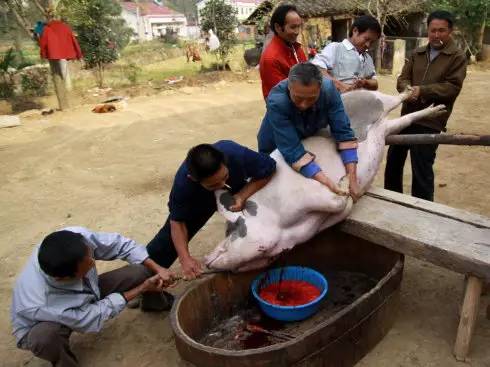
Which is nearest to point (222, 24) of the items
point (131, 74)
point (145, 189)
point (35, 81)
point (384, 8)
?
point (131, 74)

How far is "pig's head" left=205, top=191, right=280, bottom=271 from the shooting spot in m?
2.69

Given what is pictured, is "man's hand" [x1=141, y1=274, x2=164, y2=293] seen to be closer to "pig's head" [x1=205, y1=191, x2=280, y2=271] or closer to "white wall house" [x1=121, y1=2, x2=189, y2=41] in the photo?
"pig's head" [x1=205, y1=191, x2=280, y2=271]

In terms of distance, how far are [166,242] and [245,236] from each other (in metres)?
0.72

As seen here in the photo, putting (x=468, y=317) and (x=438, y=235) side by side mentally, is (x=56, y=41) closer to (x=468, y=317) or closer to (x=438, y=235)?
(x=438, y=235)

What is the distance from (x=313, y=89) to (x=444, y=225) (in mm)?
1201

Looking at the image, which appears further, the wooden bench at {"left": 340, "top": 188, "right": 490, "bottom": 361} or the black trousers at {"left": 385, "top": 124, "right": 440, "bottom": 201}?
the black trousers at {"left": 385, "top": 124, "right": 440, "bottom": 201}

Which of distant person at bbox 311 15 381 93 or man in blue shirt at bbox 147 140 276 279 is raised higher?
distant person at bbox 311 15 381 93

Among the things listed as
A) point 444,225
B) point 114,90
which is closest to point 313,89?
point 444,225

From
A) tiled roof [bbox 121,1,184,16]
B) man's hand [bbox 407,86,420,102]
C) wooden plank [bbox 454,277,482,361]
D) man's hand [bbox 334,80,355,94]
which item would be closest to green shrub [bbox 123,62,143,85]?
man's hand [bbox 334,80,355,94]

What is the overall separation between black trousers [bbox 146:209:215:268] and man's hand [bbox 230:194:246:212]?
351 mm

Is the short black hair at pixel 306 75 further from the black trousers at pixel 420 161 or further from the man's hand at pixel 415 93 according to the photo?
the black trousers at pixel 420 161

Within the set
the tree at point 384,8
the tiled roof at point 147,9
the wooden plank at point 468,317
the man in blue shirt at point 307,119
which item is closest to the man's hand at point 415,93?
the man in blue shirt at point 307,119

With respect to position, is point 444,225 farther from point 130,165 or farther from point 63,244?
point 130,165

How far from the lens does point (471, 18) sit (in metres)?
14.5
